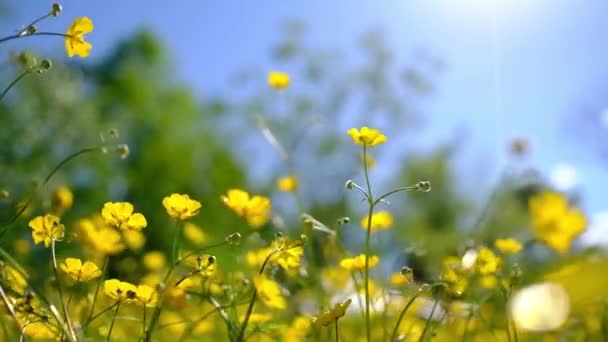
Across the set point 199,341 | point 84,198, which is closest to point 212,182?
point 84,198

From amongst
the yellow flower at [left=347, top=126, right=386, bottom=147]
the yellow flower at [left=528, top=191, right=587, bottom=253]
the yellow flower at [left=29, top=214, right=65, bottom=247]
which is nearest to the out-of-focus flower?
the yellow flower at [left=528, top=191, right=587, bottom=253]

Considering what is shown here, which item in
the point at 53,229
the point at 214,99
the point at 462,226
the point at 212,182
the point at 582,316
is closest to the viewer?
the point at 53,229

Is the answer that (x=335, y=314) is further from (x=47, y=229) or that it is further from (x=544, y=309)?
(x=544, y=309)

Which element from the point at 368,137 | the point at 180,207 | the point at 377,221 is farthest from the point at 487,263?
the point at 180,207

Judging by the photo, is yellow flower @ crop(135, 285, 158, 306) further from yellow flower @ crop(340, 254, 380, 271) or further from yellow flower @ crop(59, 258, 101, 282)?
yellow flower @ crop(340, 254, 380, 271)

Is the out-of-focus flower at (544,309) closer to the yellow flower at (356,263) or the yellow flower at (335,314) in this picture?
the yellow flower at (356,263)

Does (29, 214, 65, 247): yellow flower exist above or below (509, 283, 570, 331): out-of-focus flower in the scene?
below

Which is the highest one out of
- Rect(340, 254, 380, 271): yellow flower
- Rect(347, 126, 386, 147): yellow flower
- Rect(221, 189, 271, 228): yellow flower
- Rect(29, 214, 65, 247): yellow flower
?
Rect(347, 126, 386, 147): yellow flower

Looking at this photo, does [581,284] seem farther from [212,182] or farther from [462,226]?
[462,226]
